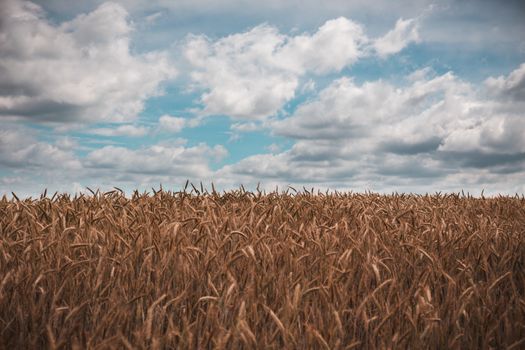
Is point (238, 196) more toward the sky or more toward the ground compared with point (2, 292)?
more toward the sky

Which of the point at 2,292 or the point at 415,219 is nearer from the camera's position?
the point at 2,292

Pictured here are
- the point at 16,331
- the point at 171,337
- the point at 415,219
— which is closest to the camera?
the point at 171,337

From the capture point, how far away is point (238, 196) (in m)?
6.81

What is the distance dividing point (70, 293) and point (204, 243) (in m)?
1.21

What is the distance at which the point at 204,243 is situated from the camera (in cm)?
409

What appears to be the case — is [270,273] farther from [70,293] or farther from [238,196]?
[238,196]

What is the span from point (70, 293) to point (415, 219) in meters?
3.75

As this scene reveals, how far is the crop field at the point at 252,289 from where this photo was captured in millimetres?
2627

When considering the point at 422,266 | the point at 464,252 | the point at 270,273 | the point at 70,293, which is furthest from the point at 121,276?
the point at 464,252

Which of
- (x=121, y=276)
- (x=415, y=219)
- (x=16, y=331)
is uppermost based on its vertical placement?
(x=415, y=219)

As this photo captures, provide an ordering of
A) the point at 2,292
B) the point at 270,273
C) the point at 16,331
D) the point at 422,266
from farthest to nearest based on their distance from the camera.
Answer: the point at 422,266
the point at 270,273
the point at 2,292
the point at 16,331

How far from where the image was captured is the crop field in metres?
2.63

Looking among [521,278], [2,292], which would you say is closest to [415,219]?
[521,278]

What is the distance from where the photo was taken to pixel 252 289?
3031 mm
